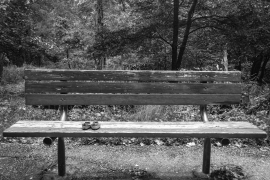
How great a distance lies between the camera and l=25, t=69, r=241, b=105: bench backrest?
3.29 m

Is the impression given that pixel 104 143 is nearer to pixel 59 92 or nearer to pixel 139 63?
pixel 59 92

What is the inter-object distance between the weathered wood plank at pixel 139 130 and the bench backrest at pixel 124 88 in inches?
18.4

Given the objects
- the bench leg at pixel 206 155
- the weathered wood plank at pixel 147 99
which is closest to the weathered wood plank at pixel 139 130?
the bench leg at pixel 206 155

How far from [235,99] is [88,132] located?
1.93 meters

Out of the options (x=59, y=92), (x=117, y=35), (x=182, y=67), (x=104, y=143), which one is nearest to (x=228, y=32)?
(x=182, y=67)

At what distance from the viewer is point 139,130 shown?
8.73ft

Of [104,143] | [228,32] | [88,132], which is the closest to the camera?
[88,132]

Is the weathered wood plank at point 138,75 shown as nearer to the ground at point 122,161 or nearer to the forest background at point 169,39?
the ground at point 122,161

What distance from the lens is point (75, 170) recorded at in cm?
324

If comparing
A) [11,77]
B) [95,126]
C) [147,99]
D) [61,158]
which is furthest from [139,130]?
[11,77]

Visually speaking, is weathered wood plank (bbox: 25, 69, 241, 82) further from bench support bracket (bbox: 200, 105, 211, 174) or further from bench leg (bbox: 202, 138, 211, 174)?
bench leg (bbox: 202, 138, 211, 174)

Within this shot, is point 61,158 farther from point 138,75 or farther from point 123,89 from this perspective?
point 138,75

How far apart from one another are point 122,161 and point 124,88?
0.95 m

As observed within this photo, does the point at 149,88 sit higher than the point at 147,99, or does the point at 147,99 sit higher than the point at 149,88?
the point at 149,88
